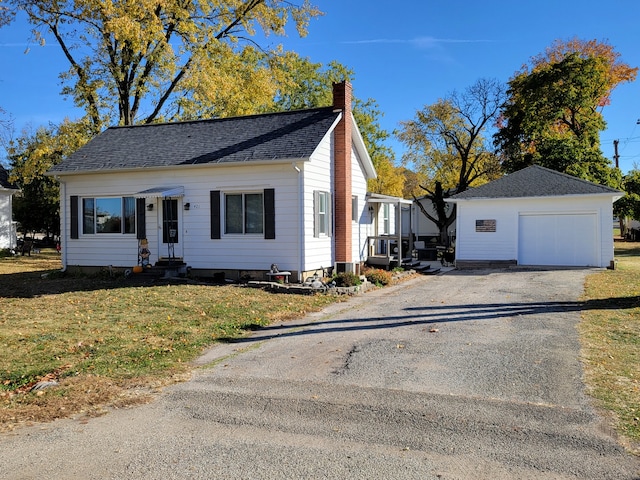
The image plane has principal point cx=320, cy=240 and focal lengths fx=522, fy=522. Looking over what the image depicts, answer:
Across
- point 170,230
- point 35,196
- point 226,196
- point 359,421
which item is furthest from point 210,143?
point 35,196

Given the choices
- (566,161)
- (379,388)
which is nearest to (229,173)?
(379,388)


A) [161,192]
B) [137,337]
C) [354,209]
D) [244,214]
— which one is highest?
[161,192]

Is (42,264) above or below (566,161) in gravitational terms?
below

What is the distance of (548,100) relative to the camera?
105 feet

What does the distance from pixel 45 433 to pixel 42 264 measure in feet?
67.0

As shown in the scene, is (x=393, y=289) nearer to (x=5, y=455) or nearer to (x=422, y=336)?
(x=422, y=336)

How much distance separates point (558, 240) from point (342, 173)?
402 inches

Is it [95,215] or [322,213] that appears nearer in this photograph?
[322,213]

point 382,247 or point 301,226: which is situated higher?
point 301,226

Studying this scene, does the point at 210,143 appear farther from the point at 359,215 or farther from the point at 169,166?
the point at 359,215

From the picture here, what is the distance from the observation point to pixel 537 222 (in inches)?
845

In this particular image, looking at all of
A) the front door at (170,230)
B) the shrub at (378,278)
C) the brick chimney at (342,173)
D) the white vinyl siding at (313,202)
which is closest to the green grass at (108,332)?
the front door at (170,230)

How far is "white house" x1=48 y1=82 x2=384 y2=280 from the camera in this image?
14844 millimetres

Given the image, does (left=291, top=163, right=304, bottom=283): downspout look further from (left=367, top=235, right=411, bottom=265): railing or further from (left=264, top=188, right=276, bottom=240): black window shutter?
(left=367, top=235, right=411, bottom=265): railing
